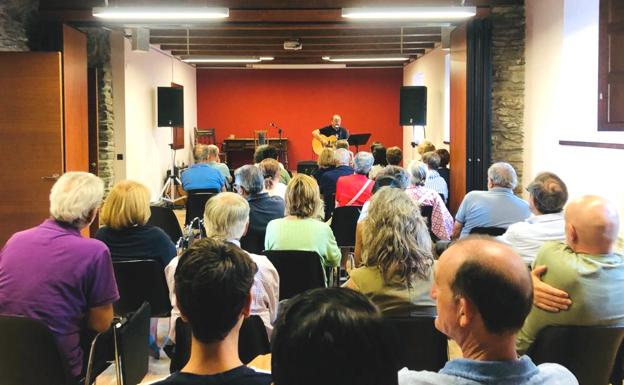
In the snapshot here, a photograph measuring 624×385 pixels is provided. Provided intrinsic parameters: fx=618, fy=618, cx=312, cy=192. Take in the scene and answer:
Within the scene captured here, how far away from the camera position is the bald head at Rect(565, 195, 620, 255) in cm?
234

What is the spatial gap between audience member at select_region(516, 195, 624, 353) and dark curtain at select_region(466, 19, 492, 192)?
5042 millimetres

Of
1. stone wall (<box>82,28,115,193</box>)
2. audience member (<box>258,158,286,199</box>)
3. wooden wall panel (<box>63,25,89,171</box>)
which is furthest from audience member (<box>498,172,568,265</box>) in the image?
stone wall (<box>82,28,115,193</box>)

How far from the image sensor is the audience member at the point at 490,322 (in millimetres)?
1360

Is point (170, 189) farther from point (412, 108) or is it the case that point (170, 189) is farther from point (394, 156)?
point (394, 156)

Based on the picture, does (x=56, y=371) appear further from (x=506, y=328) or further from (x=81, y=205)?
(x=506, y=328)

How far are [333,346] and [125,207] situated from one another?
8.83ft

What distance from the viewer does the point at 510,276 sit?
4.57 ft

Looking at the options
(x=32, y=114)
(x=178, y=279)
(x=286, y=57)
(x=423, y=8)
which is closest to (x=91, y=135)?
(x=32, y=114)

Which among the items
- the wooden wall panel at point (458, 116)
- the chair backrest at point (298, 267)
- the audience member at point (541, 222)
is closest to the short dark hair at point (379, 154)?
the wooden wall panel at point (458, 116)

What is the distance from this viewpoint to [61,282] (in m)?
2.53

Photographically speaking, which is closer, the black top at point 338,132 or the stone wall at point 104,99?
the stone wall at point 104,99

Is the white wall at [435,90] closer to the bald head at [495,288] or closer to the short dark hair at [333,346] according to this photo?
the bald head at [495,288]

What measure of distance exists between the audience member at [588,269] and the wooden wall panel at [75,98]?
5796 millimetres

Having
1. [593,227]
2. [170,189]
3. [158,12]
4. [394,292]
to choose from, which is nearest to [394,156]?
[158,12]
